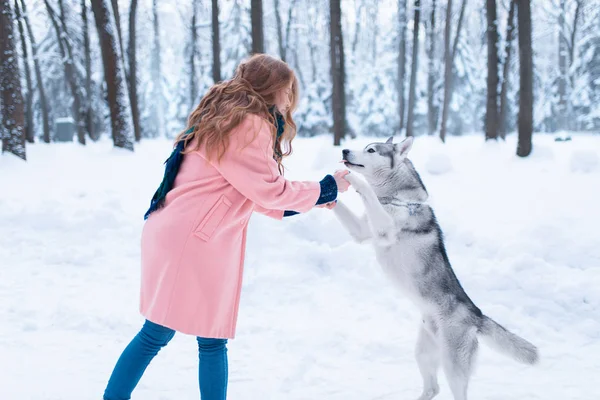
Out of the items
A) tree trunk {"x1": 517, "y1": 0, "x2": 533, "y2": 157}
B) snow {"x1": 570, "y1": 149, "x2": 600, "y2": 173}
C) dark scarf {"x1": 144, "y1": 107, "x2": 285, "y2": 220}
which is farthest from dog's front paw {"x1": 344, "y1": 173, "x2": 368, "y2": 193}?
tree trunk {"x1": 517, "y1": 0, "x2": 533, "y2": 157}

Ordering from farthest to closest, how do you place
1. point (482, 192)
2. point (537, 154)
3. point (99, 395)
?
point (537, 154)
point (482, 192)
point (99, 395)

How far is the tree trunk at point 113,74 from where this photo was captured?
11.4 m

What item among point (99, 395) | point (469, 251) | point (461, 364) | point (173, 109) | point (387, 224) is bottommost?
point (173, 109)

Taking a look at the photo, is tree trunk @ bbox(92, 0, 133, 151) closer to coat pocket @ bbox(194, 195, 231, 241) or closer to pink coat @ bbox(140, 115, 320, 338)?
pink coat @ bbox(140, 115, 320, 338)

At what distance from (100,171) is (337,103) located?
21.3 ft

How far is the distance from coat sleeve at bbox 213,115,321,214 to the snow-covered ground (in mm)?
1669

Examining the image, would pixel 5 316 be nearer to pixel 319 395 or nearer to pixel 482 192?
pixel 319 395

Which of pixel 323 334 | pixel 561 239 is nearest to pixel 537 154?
pixel 561 239

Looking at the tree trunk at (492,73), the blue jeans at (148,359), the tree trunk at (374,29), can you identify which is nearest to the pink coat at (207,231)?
the blue jeans at (148,359)

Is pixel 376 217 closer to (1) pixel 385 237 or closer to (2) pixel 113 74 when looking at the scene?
(1) pixel 385 237

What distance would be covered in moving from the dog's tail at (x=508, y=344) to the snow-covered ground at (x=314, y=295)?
0.59m

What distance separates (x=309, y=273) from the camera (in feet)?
18.9

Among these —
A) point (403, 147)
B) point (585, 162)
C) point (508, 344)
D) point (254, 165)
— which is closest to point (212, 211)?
point (254, 165)

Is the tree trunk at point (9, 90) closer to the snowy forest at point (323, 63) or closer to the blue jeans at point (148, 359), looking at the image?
the snowy forest at point (323, 63)
